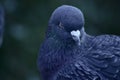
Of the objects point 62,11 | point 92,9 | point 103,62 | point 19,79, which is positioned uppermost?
point 92,9

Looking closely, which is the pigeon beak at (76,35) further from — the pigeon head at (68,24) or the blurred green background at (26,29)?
the blurred green background at (26,29)

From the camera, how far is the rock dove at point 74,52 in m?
5.96

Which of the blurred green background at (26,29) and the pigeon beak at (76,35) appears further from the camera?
the blurred green background at (26,29)

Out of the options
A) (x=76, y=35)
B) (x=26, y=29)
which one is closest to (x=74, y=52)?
(x=76, y=35)

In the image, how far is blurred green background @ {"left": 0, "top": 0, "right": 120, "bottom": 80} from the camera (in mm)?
9039

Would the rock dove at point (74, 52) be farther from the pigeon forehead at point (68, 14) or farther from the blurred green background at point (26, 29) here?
the blurred green background at point (26, 29)

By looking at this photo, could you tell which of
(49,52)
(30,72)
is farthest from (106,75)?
(30,72)

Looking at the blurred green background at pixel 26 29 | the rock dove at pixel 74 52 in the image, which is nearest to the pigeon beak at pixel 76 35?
the rock dove at pixel 74 52

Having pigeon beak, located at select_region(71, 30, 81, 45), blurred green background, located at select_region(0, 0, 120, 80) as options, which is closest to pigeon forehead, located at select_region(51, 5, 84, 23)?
pigeon beak, located at select_region(71, 30, 81, 45)

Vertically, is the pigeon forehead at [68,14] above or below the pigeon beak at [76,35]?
above

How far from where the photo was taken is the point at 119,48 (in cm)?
621

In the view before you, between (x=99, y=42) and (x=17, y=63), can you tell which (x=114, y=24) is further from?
(x=99, y=42)

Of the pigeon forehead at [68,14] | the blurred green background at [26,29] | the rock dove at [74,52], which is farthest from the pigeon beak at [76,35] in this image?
the blurred green background at [26,29]

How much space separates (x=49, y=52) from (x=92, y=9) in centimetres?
317
